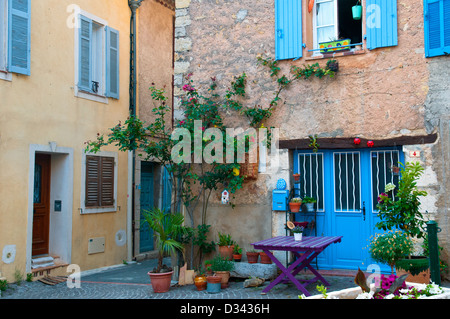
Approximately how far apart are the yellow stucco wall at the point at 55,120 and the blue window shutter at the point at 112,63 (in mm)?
203

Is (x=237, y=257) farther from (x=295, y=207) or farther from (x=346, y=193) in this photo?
(x=346, y=193)

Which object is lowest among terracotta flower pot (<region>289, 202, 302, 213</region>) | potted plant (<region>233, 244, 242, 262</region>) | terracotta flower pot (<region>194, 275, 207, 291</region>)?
terracotta flower pot (<region>194, 275, 207, 291</region>)

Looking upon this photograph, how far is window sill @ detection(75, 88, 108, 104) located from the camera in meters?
9.18

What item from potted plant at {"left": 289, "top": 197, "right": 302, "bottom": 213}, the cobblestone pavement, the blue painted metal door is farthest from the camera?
the blue painted metal door

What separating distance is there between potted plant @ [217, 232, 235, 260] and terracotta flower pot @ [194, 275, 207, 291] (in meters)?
0.68

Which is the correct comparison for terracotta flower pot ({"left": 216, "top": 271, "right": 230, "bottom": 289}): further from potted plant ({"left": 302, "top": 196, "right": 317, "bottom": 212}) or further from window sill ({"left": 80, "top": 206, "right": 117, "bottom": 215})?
window sill ({"left": 80, "top": 206, "right": 117, "bottom": 215})

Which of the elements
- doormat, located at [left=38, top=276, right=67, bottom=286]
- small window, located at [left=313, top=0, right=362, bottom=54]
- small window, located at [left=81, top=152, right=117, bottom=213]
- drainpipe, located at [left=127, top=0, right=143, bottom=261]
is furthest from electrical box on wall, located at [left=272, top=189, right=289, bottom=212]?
drainpipe, located at [left=127, top=0, right=143, bottom=261]

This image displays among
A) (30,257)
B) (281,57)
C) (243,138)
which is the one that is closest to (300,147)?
(243,138)

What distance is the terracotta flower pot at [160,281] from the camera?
6598 mm

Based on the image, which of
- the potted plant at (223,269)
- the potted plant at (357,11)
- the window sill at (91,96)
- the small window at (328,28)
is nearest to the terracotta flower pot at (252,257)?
the potted plant at (223,269)

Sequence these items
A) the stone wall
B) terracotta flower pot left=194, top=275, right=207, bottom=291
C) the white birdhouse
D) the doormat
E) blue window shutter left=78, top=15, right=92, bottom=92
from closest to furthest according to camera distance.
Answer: the stone wall → terracotta flower pot left=194, top=275, right=207, bottom=291 → the white birdhouse → the doormat → blue window shutter left=78, top=15, right=92, bottom=92

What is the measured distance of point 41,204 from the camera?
29.1ft

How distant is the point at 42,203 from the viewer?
8914 mm
